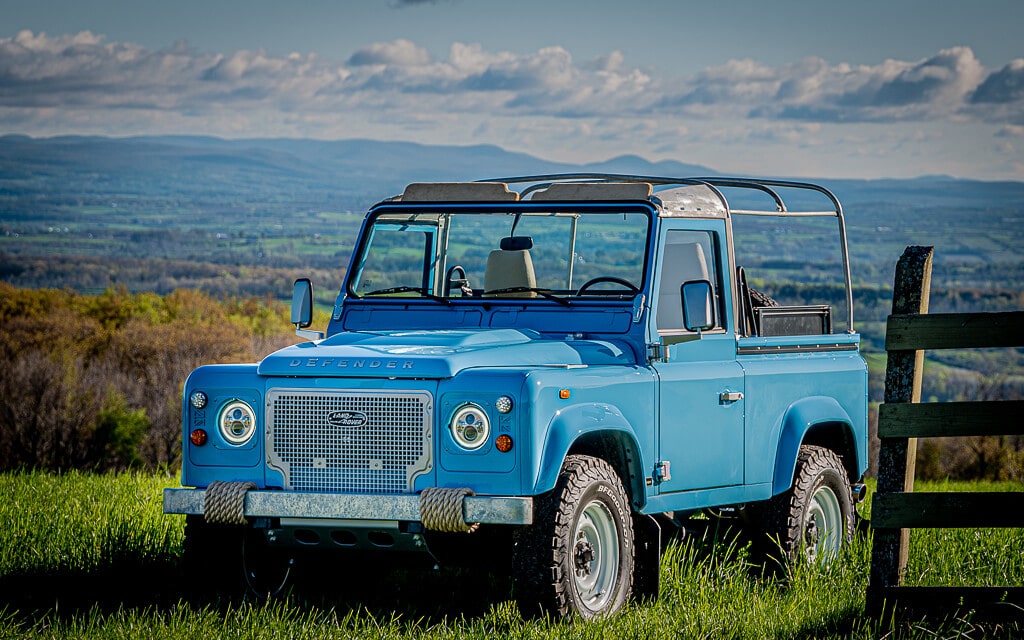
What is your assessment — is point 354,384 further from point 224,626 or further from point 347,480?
point 224,626

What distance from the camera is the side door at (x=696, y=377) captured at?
27.9 feet

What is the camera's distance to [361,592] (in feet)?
28.5

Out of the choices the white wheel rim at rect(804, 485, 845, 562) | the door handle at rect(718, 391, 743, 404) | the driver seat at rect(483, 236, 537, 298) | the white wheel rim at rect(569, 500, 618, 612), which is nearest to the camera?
the white wheel rim at rect(569, 500, 618, 612)

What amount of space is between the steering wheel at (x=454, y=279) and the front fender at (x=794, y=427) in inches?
88.4

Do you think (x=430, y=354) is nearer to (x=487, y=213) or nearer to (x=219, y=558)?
(x=219, y=558)

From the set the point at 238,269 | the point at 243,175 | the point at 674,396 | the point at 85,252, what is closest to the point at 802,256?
the point at 238,269

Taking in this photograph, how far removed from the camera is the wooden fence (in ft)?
22.8

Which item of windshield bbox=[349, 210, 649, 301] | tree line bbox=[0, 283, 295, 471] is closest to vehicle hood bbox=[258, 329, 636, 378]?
windshield bbox=[349, 210, 649, 301]

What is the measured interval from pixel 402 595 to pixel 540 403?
6.68 feet

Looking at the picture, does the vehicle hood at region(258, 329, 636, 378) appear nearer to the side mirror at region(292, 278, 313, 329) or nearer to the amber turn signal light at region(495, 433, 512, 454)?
the amber turn signal light at region(495, 433, 512, 454)

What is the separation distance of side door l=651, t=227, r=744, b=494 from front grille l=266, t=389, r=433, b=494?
1599 millimetres

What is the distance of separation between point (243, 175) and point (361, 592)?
101m

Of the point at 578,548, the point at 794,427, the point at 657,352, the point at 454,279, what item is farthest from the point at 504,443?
the point at 794,427

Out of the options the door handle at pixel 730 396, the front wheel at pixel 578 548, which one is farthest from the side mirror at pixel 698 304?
the front wheel at pixel 578 548
